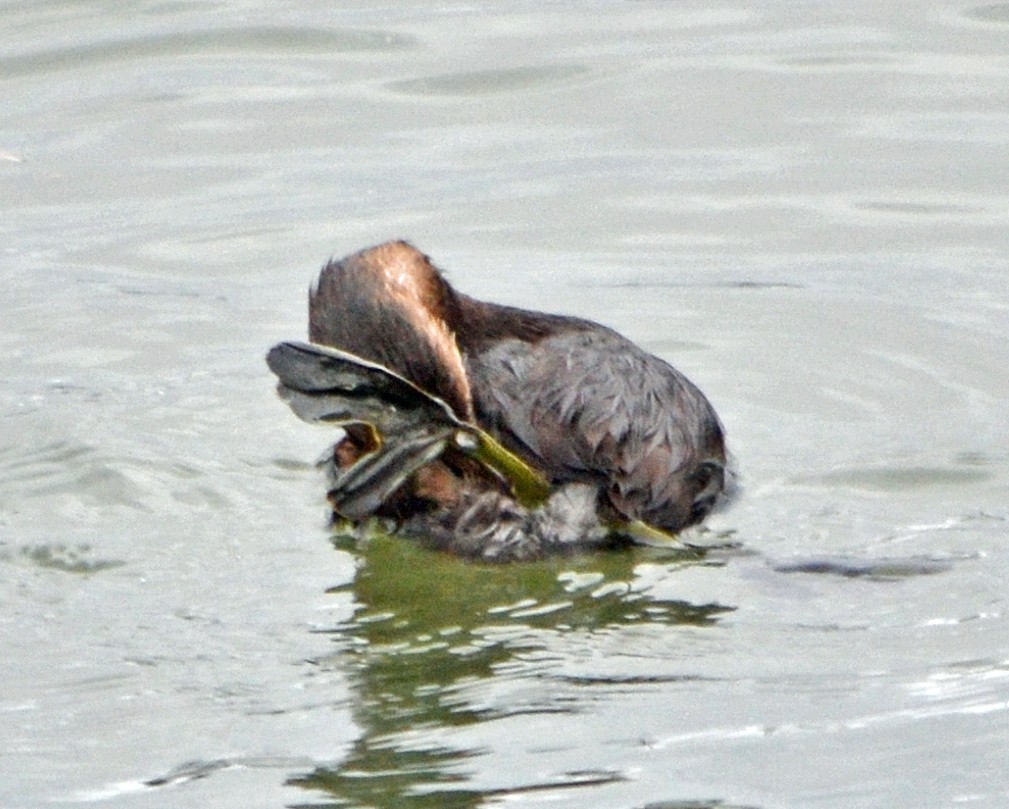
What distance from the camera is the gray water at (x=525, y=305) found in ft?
14.2

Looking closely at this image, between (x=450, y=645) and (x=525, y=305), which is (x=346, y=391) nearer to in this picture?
(x=450, y=645)

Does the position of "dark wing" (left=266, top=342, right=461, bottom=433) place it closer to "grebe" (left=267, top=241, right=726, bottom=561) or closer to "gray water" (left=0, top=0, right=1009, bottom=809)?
"grebe" (left=267, top=241, right=726, bottom=561)

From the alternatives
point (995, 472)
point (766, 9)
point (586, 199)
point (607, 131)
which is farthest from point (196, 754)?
point (766, 9)

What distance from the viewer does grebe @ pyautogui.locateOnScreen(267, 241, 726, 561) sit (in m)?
5.07

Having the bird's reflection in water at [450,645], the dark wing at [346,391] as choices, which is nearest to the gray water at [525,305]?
the bird's reflection in water at [450,645]

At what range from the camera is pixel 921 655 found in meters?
4.64

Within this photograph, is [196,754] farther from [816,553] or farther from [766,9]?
[766,9]

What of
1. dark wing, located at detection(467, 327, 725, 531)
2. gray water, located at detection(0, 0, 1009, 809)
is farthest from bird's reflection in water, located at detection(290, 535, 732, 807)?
dark wing, located at detection(467, 327, 725, 531)

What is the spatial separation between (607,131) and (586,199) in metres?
0.94

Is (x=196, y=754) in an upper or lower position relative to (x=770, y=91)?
lower

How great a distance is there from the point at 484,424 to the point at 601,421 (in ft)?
0.98

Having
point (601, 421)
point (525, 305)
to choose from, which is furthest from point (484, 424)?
point (525, 305)

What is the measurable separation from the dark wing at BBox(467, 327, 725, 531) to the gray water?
19 cm

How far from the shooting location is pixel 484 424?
5184 millimetres
